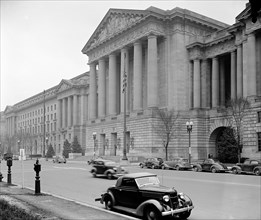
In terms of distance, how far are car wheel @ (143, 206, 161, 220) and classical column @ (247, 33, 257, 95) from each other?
4379 centimetres

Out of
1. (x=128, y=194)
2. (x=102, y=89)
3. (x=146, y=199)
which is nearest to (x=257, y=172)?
(x=128, y=194)

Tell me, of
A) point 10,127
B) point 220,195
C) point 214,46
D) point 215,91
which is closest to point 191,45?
point 214,46

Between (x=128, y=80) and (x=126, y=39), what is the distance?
847 centimetres

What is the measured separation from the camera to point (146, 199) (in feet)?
36.5

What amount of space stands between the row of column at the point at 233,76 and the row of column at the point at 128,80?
7.15m

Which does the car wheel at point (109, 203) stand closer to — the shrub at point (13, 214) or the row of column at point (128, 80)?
the shrub at point (13, 214)

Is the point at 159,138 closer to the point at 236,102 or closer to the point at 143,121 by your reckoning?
the point at 143,121

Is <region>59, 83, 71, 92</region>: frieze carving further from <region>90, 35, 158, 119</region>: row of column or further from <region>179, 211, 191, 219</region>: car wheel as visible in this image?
<region>179, 211, 191, 219</region>: car wheel

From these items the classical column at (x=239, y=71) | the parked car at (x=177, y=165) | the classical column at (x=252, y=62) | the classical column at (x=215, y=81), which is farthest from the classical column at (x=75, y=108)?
the parked car at (x=177, y=165)

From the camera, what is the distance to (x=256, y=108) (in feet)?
162

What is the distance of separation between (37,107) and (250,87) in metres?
105

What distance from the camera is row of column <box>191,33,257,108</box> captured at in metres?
51.7

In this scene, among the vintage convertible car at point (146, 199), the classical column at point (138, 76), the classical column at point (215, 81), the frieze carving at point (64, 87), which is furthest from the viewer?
the frieze carving at point (64, 87)

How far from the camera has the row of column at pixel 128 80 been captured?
62.9 meters
